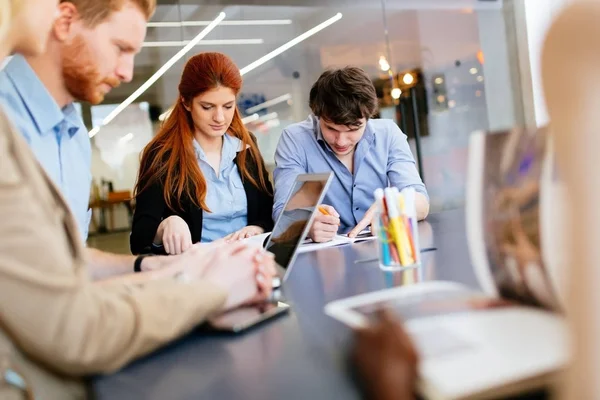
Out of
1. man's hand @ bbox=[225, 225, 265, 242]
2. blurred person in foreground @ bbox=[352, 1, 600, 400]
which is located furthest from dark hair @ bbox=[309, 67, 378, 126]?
blurred person in foreground @ bbox=[352, 1, 600, 400]

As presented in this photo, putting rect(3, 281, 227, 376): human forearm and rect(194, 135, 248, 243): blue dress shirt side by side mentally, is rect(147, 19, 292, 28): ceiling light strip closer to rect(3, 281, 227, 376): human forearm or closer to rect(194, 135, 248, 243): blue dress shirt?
rect(194, 135, 248, 243): blue dress shirt

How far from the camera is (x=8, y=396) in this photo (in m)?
0.65

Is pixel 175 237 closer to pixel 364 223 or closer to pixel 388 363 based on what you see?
pixel 364 223

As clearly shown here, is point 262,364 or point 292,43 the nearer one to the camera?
point 262,364

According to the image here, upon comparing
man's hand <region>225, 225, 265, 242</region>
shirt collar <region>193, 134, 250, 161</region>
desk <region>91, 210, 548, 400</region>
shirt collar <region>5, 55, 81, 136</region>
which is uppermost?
shirt collar <region>5, 55, 81, 136</region>

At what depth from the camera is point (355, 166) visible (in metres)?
2.38

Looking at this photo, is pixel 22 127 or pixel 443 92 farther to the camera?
pixel 443 92

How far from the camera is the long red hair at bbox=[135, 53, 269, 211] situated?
7.33 feet

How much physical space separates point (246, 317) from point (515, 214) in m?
0.43

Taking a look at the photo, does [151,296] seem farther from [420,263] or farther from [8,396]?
[420,263]

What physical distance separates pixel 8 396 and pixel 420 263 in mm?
852

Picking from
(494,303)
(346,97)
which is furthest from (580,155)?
(346,97)

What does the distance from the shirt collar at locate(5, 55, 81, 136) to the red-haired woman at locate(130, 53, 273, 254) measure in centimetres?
98

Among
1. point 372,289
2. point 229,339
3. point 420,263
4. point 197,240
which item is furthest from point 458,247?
point 197,240
